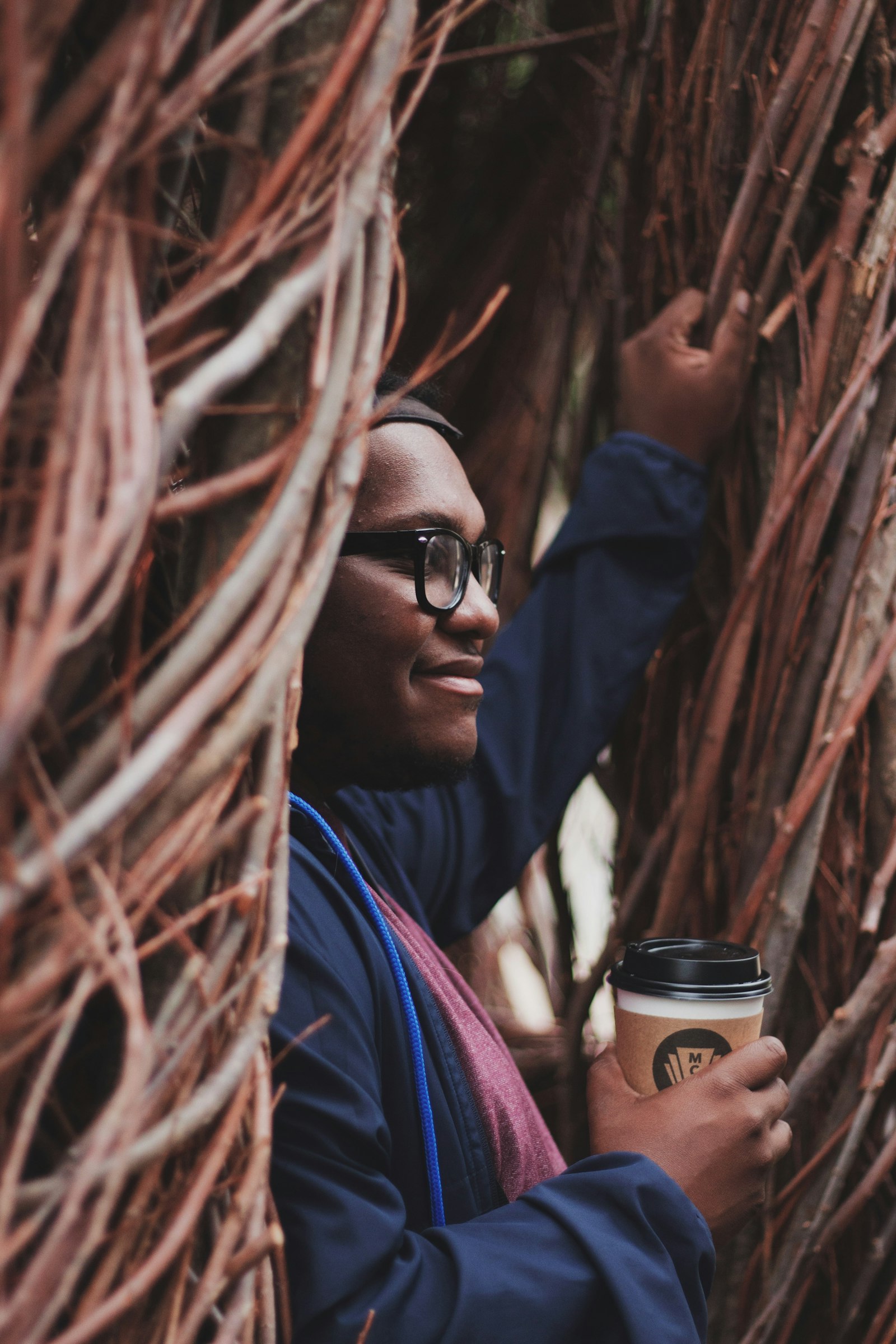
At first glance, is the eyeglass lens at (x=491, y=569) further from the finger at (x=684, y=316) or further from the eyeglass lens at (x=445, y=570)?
the finger at (x=684, y=316)

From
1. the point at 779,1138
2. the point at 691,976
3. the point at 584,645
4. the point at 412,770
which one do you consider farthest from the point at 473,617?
the point at 779,1138

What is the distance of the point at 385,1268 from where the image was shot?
2.38ft

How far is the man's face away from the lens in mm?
1005

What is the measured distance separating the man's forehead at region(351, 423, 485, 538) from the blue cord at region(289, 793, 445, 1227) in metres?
0.27

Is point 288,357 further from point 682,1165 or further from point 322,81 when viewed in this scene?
point 682,1165

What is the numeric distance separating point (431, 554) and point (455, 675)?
117mm

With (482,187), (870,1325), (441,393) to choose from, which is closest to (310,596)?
(441,393)

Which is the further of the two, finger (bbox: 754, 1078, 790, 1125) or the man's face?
the man's face

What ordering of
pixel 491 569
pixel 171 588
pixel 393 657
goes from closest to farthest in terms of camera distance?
pixel 171 588 → pixel 393 657 → pixel 491 569

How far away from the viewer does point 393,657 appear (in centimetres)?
101

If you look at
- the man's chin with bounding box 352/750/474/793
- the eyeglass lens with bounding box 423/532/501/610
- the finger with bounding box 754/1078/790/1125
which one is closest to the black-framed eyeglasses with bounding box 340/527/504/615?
the eyeglass lens with bounding box 423/532/501/610

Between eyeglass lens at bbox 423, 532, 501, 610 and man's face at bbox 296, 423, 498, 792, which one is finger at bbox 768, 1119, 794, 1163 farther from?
eyeglass lens at bbox 423, 532, 501, 610

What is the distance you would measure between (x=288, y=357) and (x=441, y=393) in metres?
0.81

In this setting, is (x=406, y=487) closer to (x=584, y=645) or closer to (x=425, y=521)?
(x=425, y=521)
